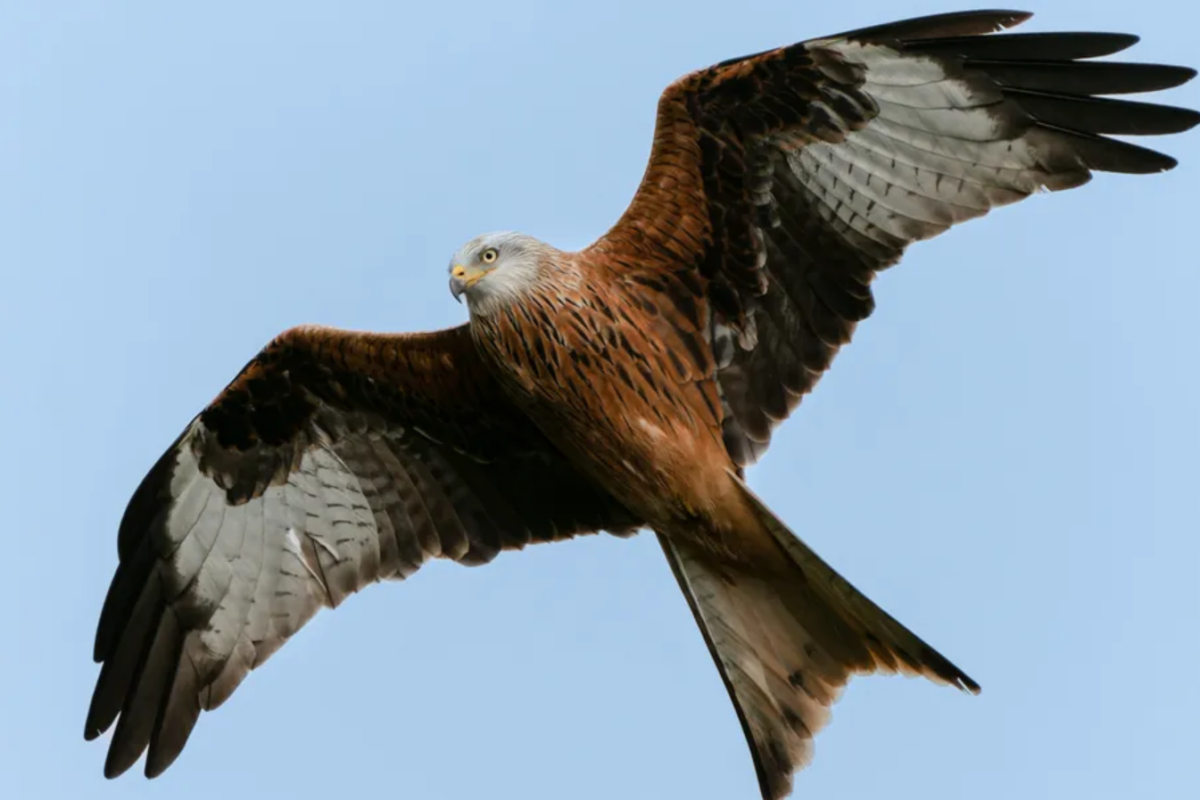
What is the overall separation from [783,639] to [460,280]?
2382 mm

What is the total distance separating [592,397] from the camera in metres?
9.00

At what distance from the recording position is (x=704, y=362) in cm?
944

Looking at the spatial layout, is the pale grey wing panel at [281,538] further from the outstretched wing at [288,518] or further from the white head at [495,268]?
the white head at [495,268]

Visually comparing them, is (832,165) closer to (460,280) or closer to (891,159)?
(891,159)

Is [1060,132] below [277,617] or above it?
above

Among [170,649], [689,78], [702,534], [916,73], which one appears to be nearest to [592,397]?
[702,534]

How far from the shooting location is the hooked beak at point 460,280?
885cm

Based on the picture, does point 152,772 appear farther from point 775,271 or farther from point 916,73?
point 916,73

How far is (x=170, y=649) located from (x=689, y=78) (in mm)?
Result: 4206

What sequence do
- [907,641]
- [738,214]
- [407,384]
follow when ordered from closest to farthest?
1. [907,641]
2. [738,214]
3. [407,384]

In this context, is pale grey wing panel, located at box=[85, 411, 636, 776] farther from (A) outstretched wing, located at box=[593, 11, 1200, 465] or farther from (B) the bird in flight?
(A) outstretched wing, located at box=[593, 11, 1200, 465]

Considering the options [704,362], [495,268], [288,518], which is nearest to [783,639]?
[704,362]

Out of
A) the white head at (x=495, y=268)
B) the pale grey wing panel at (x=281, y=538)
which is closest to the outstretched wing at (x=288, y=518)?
the pale grey wing panel at (x=281, y=538)

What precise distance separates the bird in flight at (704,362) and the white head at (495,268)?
0.04 feet
